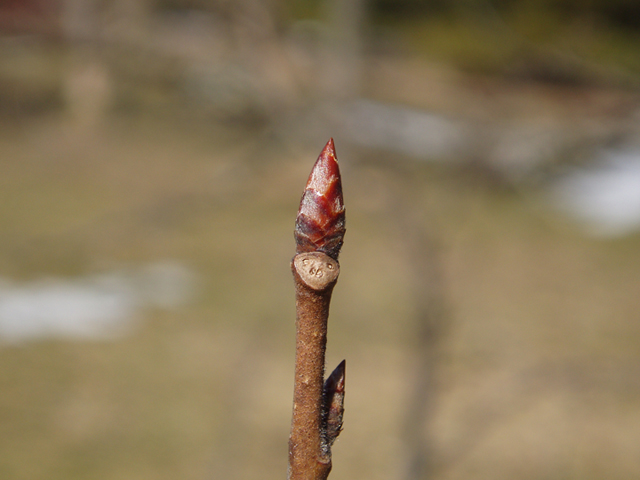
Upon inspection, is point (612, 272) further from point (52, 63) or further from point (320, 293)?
point (52, 63)

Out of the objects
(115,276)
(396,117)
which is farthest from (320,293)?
(396,117)

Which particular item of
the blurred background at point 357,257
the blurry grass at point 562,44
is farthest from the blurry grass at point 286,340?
the blurry grass at point 562,44

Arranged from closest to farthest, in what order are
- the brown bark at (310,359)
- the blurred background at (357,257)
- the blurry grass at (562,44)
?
the brown bark at (310,359) → the blurry grass at (562,44) → the blurred background at (357,257)

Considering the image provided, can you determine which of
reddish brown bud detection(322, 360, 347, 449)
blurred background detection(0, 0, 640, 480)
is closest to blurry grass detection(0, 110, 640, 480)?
blurred background detection(0, 0, 640, 480)

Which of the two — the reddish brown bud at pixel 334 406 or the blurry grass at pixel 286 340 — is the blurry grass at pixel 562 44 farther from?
the reddish brown bud at pixel 334 406

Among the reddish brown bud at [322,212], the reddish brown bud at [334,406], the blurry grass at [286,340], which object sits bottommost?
the reddish brown bud at [334,406]

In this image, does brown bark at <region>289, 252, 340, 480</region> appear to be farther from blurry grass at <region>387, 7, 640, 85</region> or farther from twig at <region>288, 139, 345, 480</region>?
blurry grass at <region>387, 7, 640, 85</region>
